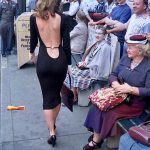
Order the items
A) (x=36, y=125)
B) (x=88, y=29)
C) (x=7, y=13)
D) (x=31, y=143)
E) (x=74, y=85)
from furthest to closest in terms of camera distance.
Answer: (x=7, y=13), (x=88, y=29), (x=74, y=85), (x=36, y=125), (x=31, y=143)

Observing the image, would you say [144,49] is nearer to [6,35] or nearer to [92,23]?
[92,23]

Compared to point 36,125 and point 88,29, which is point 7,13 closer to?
point 88,29

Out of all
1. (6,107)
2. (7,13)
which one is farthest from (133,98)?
(7,13)

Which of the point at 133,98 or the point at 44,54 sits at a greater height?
the point at 44,54

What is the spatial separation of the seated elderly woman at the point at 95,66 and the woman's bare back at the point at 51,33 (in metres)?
0.88

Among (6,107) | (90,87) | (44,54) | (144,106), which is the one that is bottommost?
(6,107)

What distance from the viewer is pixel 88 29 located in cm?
639

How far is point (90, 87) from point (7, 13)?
14.6ft

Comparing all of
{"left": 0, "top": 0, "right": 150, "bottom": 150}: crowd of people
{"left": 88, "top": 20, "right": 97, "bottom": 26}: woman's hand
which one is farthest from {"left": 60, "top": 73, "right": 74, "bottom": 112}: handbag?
{"left": 88, "top": 20, "right": 97, "bottom": 26}: woman's hand

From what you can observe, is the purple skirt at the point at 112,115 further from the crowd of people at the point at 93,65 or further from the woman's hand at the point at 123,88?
the woman's hand at the point at 123,88

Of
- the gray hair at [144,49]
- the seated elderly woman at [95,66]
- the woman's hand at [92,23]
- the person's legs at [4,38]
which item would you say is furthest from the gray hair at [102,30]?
the person's legs at [4,38]

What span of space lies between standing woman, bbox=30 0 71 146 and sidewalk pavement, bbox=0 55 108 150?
534mm

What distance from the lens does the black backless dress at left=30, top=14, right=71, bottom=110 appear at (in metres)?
4.34

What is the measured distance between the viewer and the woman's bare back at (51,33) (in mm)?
4285
